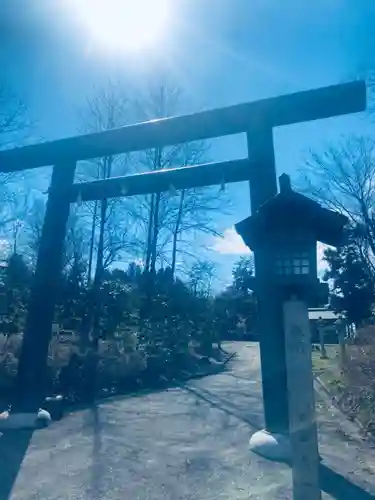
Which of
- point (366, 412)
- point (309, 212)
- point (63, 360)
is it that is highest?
point (309, 212)

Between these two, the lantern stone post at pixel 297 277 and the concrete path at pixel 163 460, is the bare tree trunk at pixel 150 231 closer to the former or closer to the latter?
the concrete path at pixel 163 460

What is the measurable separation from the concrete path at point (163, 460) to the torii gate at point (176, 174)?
852 mm

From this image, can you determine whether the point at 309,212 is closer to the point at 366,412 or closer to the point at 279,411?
the point at 279,411

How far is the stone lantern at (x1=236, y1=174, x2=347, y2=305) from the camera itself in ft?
14.5

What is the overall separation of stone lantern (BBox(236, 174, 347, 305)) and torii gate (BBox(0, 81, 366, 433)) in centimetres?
82

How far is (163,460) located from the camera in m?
6.61

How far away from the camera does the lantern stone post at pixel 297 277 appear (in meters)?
4.11

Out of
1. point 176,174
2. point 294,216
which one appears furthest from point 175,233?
point 294,216

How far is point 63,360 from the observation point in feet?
42.2

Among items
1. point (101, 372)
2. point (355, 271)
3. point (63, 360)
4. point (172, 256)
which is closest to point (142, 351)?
point (101, 372)

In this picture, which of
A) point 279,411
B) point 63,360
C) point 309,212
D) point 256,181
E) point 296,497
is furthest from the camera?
point 63,360

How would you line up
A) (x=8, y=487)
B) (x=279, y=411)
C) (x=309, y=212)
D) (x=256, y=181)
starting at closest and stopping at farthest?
(x=309, y=212) < (x=8, y=487) < (x=279, y=411) < (x=256, y=181)

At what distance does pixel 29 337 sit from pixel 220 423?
3.86 m

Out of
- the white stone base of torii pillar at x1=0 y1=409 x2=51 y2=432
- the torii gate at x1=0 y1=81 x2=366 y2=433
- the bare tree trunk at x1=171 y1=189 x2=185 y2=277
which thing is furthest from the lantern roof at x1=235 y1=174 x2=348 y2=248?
the bare tree trunk at x1=171 y1=189 x2=185 y2=277
